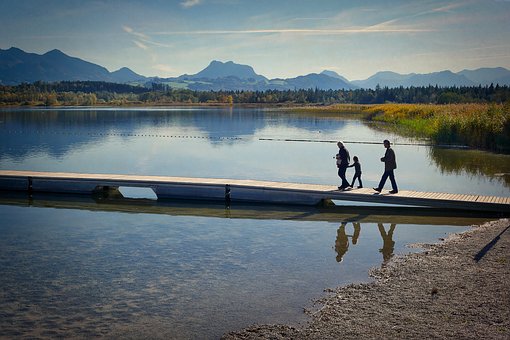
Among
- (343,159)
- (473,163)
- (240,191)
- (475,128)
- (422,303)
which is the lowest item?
(422,303)

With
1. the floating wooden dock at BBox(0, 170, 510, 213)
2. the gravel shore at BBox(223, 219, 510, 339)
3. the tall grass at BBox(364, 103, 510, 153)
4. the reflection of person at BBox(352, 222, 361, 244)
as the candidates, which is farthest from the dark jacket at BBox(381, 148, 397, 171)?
the tall grass at BBox(364, 103, 510, 153)

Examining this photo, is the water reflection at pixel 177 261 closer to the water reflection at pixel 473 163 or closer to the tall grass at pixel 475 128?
the water reflection at pixel 473 163

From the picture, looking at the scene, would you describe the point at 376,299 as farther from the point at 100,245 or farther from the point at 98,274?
the point at 100,245

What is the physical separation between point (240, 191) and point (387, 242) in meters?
7.57

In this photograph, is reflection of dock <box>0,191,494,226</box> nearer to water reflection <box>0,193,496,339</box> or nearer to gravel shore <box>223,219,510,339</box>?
water reflection <box>0,193,496,339</box>

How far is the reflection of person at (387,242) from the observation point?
533 inches

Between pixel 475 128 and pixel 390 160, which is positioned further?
pixel 475 128

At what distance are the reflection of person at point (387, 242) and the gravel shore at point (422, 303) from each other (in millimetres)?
476

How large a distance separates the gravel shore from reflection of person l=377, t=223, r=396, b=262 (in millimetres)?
476

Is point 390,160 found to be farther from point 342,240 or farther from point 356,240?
point 342,240

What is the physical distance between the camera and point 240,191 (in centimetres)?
2091

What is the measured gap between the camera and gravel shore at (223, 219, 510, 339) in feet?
27.8

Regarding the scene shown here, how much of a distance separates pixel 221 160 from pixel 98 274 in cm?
2251

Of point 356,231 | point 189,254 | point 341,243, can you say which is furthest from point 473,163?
point 189,254
